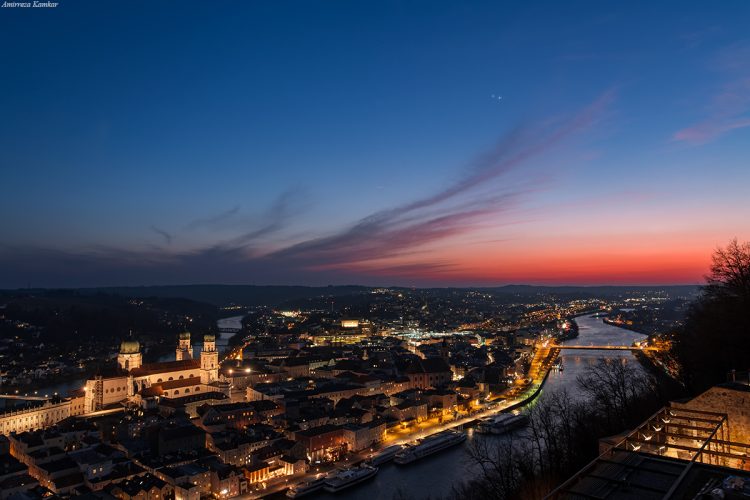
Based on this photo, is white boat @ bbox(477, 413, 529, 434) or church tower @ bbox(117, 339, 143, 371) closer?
white boat @ bbox(477, 413, 529, 434)

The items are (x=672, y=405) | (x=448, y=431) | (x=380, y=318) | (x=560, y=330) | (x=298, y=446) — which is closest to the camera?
(x=672, y=405)

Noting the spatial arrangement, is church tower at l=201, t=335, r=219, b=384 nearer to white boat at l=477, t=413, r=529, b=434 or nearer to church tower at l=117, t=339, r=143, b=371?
church tower at l=117, t=339, r=143, b=371

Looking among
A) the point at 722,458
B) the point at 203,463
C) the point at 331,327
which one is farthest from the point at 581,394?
the point at 331,327

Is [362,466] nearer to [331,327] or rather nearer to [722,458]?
[722,458]

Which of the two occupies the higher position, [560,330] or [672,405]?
[672,405]

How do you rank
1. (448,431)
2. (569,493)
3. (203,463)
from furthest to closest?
(448,431), (203,463), (569,493)

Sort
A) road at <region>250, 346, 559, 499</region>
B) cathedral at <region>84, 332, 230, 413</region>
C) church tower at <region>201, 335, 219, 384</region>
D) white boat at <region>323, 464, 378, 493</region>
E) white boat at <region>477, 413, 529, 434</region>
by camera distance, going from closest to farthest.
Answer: white boat at <region>323, 464, 378, 493</region> → road at <region>250, 346, 559, 499</region> → white boat at <region>477, 413, 529, 434</region> → cathedral at <region>84, 332, 230, 413</region> → church tower at <region>201, 335, 219, 384</region>

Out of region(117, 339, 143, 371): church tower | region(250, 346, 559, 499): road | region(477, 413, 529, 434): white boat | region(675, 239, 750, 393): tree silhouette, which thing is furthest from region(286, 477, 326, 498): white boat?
region(117, 339, 143, 371): church tower
